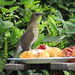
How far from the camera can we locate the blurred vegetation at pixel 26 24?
3.54 m

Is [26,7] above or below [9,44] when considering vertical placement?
above

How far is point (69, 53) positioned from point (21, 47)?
2.62ft

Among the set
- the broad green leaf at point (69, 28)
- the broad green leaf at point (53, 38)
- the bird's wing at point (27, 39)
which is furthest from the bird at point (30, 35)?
the broad green leaf at point (69, 28)

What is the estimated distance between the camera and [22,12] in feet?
13.6

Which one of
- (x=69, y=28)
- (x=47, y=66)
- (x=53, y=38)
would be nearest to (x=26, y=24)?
(x=53, y=38)

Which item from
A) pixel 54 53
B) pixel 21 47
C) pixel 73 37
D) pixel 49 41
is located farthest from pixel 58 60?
pixel 73 37

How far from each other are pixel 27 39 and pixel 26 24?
0.84 meters

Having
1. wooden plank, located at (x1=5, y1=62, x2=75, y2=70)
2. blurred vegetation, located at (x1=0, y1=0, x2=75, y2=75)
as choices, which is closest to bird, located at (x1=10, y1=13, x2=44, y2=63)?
blurred vegetation, located at (x1=0, y1=0, x2=75, y2=75)

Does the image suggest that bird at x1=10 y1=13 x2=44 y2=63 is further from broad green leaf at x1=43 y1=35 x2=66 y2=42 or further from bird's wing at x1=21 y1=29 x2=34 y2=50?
broad green leaf at x1=43 y1=35 x2=66 y2=42

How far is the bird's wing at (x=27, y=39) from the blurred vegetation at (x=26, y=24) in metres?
0.22

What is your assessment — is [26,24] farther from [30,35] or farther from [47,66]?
[47,66]

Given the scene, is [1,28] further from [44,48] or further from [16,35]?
[44,48]

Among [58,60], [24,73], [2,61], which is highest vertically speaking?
[58,60]

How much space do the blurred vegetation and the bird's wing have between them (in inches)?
8.8
